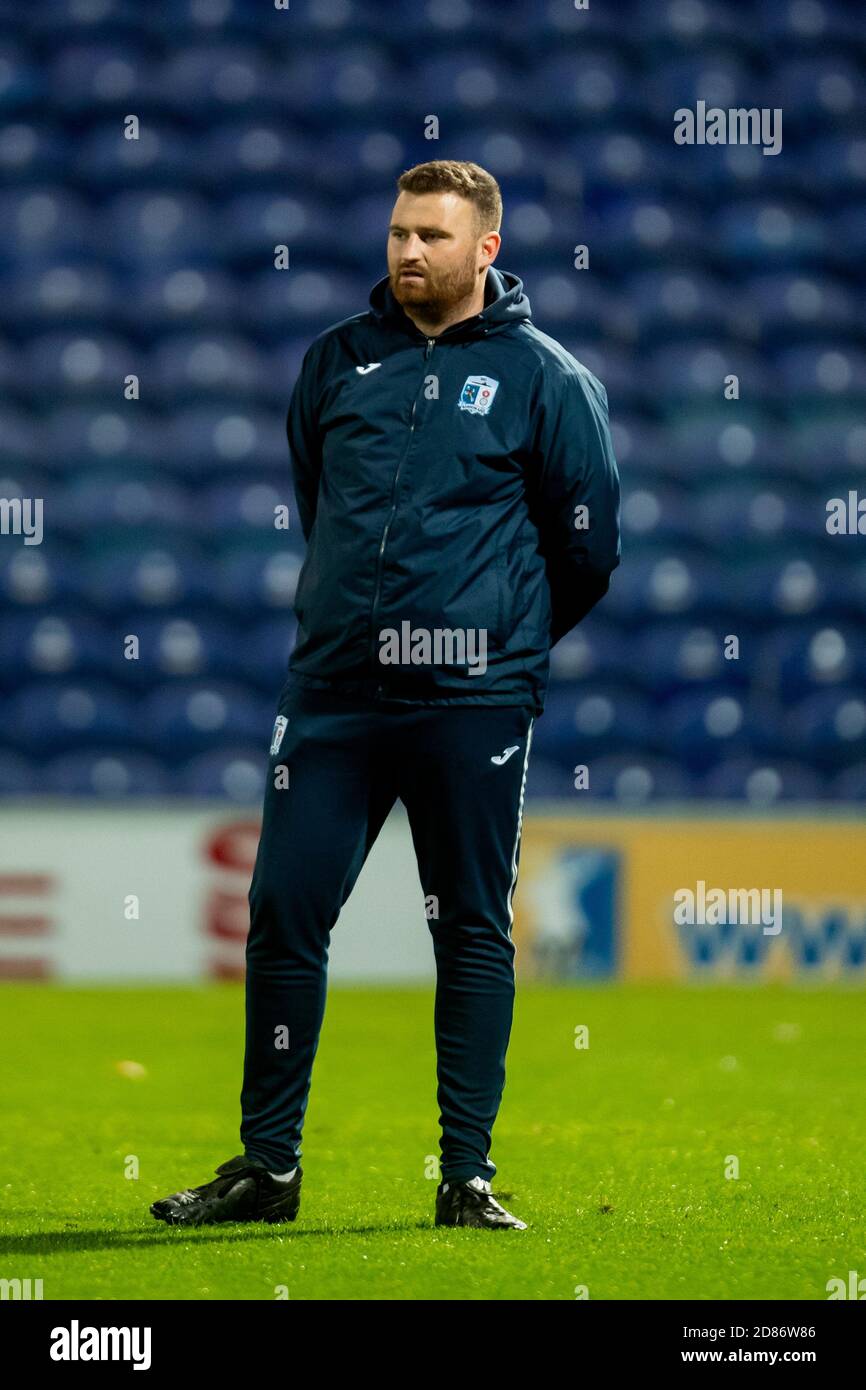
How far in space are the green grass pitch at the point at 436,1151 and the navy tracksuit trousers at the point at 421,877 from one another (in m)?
0.19

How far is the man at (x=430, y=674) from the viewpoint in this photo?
9.95 ft

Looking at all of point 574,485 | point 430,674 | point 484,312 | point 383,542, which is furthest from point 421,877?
point 484,312

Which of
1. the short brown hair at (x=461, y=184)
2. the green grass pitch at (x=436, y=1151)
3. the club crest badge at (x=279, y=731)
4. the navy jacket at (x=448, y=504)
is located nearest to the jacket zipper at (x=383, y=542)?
the navy jacket at (x=448, y=504)

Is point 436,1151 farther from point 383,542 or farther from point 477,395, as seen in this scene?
point 477,395

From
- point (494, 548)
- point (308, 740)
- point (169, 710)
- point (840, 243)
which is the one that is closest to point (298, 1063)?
point (308, 740)

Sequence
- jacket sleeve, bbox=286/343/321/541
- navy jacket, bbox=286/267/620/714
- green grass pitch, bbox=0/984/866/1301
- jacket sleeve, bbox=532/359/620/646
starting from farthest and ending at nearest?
jacket sleeve, bbox=286/343/321/541, jacket sleeve, bbox=532/359/620/646, navy jacket, bbox=286/267/620/714, green grass pitch, bbox=0/984/866/1301

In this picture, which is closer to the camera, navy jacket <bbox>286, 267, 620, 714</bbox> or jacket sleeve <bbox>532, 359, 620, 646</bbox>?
navy jacket <bbox>286, 267, 620, 714</bbox>

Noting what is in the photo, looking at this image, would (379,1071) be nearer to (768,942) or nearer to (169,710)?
(768,942)

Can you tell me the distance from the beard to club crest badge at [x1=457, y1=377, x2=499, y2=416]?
0.12 meters

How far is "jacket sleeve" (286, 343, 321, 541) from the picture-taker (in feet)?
10.6

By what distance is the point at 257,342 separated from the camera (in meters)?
9.89
